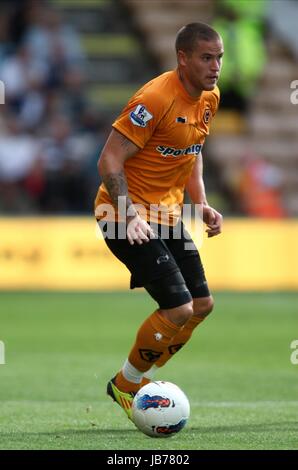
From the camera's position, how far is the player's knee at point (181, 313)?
6.83m

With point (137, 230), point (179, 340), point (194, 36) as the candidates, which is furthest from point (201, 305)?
point (194, 36)

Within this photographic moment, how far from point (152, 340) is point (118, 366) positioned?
10.3 feet

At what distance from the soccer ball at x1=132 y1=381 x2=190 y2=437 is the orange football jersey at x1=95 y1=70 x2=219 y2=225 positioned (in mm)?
1119

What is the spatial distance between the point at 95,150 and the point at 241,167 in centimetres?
296

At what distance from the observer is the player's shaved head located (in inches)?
274

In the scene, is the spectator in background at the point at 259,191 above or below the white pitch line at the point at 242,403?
below

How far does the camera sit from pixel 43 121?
1819 cm

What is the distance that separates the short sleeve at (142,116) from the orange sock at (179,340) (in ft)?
4.03
